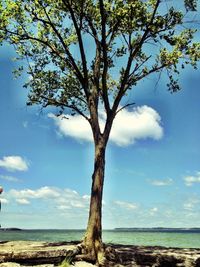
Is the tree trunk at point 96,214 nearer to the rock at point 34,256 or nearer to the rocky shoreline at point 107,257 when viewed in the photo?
the rocky shoreline at point 107,257

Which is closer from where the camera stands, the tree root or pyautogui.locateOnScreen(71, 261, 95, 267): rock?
pyautogui.locateOnScreen(71, 261, 95, 267): rock

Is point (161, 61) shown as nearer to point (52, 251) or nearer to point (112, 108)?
point (112, 108)

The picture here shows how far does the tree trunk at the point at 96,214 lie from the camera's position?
21.8 meters

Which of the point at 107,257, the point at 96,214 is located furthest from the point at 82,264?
the point at 96,214

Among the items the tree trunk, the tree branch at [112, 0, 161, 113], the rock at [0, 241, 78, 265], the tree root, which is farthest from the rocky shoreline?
the tree branch at [112, 0, 161, 113]

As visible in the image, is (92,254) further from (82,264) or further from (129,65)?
(129,65)

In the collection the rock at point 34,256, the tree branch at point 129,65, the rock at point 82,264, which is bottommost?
the rock at point 82,264

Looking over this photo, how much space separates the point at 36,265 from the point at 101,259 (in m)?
3.31

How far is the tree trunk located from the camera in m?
21.8

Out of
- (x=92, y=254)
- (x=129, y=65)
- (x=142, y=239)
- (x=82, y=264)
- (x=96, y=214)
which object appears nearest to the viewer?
(x=82, y=264)

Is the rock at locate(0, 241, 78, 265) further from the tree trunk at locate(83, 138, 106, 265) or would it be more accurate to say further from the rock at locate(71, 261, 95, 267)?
the tree trunk at locate(83, 138, 106, 265)

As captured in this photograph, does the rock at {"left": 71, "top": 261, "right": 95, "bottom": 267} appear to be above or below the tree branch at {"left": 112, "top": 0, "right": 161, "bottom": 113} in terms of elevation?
below

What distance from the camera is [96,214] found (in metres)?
22.6

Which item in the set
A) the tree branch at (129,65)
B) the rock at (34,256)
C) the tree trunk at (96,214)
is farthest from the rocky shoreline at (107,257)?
the tree branch at (129,65)
